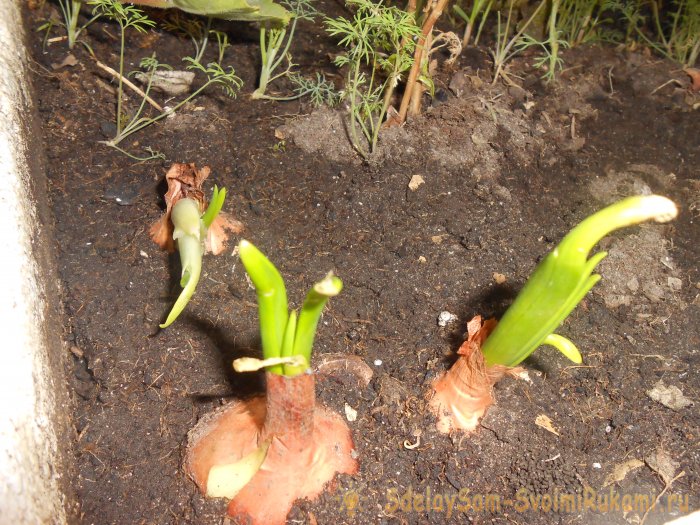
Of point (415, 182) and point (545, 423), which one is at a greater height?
point (415, 182)

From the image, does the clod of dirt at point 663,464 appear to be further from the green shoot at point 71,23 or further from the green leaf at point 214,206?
the green shoot at point 71,23

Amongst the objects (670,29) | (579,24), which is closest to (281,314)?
(579,24)

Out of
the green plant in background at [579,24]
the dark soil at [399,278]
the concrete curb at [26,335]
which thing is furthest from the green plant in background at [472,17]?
the concrete curb at [26,335]

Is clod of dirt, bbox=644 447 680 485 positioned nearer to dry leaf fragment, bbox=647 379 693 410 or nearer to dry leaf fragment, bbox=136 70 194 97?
dry leaf fragment, bbox=647 379 693 410

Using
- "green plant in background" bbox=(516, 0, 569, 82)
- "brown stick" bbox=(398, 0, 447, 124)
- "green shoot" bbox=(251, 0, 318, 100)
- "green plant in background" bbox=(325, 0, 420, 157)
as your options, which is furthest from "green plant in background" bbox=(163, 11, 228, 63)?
"green plant in background" bbox=(516, 0, 569, 82)

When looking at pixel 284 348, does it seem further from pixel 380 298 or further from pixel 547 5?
pixel 547 5

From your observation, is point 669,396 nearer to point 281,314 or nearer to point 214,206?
point 281,314
